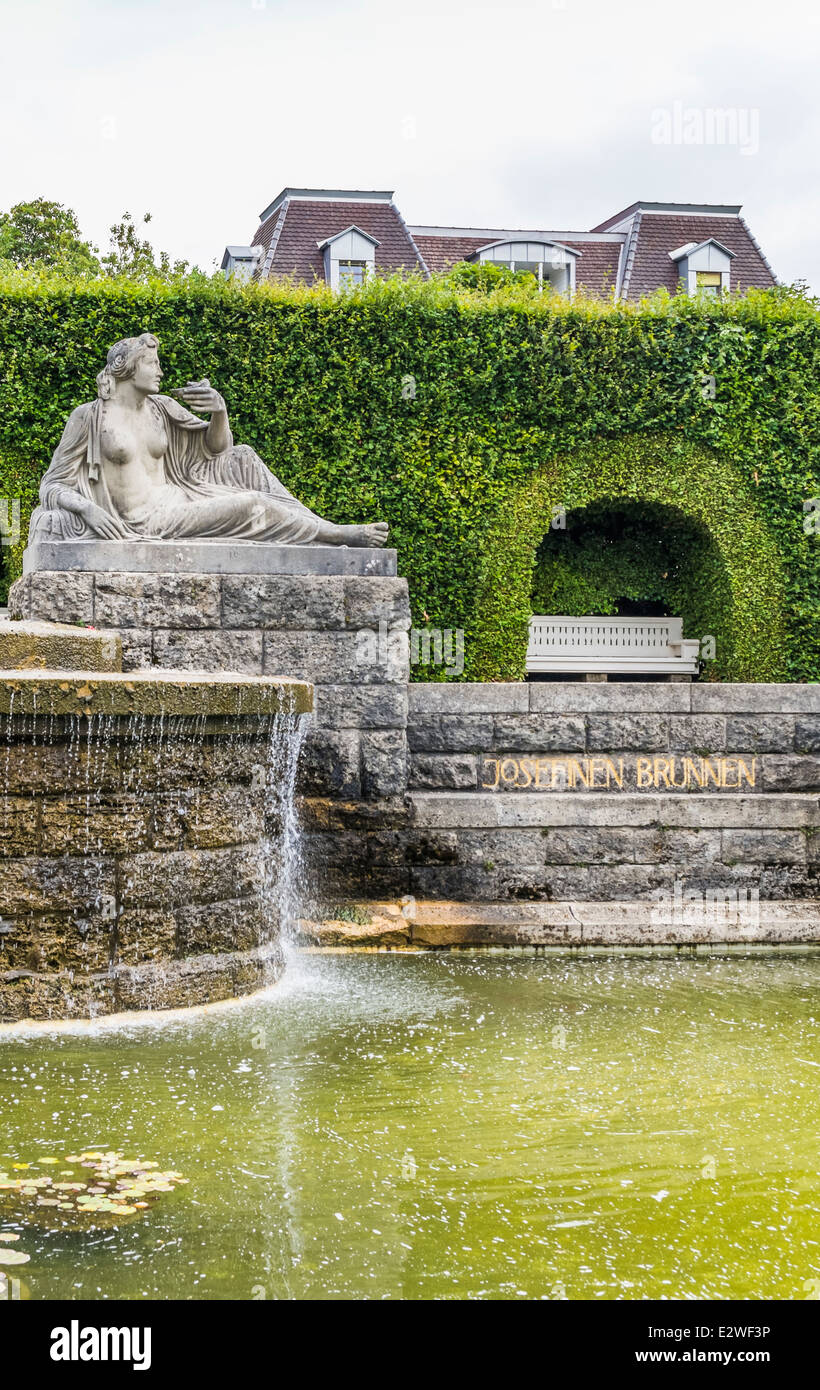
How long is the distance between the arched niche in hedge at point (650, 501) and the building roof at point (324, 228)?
32.0 ft

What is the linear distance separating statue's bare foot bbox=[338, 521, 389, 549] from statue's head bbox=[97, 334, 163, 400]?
1294mm

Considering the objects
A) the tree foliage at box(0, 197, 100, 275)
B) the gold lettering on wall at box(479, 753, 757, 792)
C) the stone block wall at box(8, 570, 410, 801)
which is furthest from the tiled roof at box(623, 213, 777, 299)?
the stone block wall at box(8, 570, 410, 801)

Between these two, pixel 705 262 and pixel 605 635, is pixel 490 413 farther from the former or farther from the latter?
pixel 705 262

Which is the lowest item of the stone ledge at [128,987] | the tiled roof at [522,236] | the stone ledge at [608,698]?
the stone ledge at [128,987]

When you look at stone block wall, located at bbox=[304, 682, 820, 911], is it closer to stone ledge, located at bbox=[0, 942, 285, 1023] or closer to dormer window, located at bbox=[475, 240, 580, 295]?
stone ledge, located at bbox=[0, 942, 285, 1023]

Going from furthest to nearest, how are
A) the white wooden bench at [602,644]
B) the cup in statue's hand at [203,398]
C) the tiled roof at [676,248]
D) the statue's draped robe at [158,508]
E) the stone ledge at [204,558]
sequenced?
the tiled roof at [676,248] < the white wooden bench at [602,644] < the cup in statue's hand at [203,398] < the statue's draped robe at [158,508] < the stone ledge at [204,558]

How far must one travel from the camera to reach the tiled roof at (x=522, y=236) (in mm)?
20000

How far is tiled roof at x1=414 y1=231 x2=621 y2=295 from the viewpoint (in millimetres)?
20000

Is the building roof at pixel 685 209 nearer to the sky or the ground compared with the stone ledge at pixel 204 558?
nearer to the sky

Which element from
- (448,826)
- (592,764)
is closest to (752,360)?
(592,764)

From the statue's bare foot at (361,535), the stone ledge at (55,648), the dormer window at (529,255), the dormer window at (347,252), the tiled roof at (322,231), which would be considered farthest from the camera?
the dormer window at (529,255)

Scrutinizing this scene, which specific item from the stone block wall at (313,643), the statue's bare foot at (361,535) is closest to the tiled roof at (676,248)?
the statue's bare foot at (361,535)

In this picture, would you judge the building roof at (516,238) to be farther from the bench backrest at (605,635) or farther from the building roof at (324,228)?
the bench backrest at (605,635)

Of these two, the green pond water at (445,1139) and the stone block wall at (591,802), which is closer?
the green pond water at (445,1139)
